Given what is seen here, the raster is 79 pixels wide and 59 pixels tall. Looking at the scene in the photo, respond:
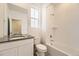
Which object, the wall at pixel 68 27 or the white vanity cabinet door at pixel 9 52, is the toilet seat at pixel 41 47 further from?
the white vanity cabinet door at pixel 9 52

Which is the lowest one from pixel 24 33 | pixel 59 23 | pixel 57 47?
pixel 57 47

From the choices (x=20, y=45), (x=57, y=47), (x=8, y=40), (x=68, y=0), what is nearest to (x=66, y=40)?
(x=57, y=47)

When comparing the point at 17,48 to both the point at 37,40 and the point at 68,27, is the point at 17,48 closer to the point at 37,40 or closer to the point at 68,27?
the point at 37,40

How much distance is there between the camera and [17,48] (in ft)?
5.45

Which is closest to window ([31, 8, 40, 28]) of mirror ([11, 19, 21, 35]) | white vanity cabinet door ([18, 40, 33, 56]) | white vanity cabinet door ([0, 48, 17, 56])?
mirror ([11, 19, 21, 35])

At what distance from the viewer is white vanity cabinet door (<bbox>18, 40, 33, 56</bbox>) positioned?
1701mm

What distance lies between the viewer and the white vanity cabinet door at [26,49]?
170 centimetres

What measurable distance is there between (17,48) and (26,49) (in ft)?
0.57

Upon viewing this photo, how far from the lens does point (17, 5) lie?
169 centimetres

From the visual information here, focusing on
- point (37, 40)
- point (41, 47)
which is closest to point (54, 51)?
point (41, 47)

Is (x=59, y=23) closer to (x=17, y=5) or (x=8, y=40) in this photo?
(x=17, y=5)

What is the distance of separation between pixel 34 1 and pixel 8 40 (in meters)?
0.81

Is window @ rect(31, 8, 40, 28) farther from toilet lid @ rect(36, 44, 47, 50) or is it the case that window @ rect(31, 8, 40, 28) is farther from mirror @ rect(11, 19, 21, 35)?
toilet lid @ rect(36, 44, 47, 50)

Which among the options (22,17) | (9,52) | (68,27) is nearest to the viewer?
(9,52)
